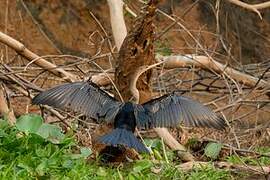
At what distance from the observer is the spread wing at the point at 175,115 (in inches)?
162

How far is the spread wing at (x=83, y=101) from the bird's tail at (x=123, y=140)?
5.4 inches

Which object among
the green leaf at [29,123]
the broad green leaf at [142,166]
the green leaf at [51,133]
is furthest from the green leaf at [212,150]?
the green leaf at [29,123]

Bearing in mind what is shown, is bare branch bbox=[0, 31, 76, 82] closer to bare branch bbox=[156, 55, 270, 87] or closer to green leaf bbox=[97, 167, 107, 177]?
bare branch bbox=[156, 55, 270, 87]

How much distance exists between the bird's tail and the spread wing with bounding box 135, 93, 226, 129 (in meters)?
0.14

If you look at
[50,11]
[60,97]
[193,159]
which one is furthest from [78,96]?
[50,11]

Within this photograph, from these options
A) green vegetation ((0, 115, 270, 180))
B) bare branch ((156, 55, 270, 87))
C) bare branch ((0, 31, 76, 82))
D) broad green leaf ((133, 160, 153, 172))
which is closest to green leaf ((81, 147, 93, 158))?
green vegetation ((0, 115, 270, 180))

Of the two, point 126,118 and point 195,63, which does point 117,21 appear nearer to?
point 195,63

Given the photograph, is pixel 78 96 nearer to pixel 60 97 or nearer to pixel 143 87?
pixel 60 97

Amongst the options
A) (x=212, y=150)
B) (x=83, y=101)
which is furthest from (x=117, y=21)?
(x=83, y=101)

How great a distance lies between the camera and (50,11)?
9.17m

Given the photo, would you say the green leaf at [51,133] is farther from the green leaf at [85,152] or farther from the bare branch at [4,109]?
the bare branch at [4,109]

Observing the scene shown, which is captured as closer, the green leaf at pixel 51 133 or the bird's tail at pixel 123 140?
the bird's tail at pixel 123 140

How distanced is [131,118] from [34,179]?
68cm

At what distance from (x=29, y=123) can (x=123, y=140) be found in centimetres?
66
